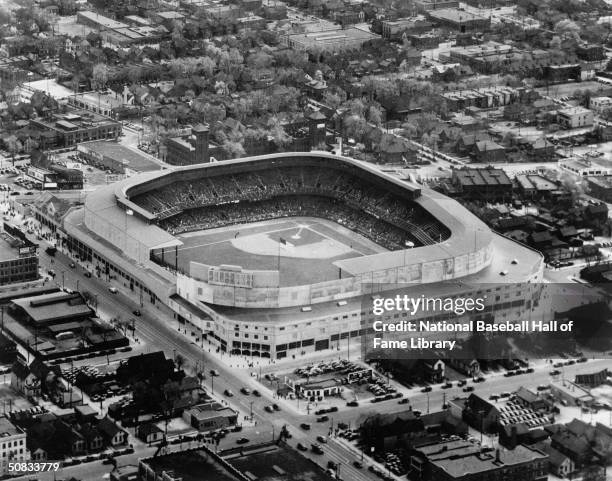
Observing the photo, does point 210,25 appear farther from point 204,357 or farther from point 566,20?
point 204,357

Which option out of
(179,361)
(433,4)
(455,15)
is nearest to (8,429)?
(179,361)

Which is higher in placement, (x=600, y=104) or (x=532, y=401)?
(x=532, y=401)

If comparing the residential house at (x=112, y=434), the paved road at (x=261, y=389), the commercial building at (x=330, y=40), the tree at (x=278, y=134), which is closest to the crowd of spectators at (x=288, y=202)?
the paved road at (x=261, y=389)

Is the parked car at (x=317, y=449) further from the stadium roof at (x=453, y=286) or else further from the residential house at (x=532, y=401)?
the stadium roof at (x=453, y=286)

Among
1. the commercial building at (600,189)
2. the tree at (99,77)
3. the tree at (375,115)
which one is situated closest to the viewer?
the commercial building at (600,189)

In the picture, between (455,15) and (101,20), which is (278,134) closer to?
(101,20)

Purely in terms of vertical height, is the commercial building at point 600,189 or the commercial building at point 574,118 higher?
→ the commercial building at point 600,189

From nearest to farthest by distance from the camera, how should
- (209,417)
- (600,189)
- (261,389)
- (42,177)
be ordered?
(209,417) → (261,389) → (600,189) → (42,177)
